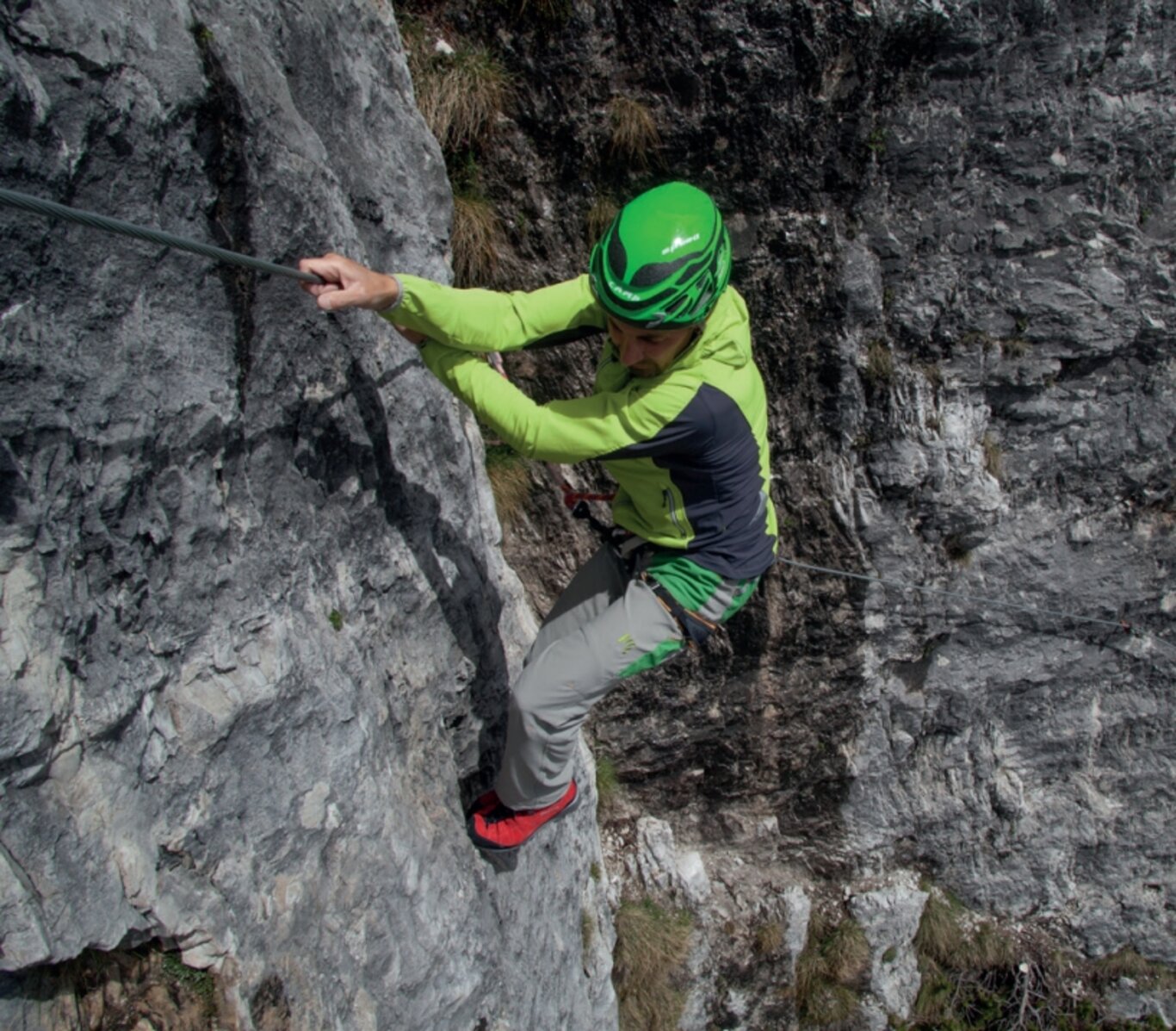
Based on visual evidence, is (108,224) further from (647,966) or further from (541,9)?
(647,966)

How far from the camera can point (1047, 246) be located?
577cm

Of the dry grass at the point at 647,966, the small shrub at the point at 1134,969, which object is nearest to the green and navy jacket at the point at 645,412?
the dry grass at the point at 647,966

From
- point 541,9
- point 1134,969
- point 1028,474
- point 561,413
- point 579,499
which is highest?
point 541,9

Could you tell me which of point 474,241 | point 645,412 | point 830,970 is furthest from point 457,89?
point 830,970

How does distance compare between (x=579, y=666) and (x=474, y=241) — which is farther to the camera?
(x=474, y=241)

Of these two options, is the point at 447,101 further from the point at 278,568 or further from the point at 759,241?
the point at 278,568

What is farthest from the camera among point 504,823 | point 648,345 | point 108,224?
point 504,823

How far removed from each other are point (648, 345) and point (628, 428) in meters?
0.36

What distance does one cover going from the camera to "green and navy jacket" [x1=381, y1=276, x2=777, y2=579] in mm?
3510

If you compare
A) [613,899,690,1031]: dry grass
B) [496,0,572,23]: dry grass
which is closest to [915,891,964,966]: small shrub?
[613,899,690,1031]: dry grass

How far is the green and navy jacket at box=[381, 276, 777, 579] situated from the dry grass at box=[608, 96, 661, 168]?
6.26ft

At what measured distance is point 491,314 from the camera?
367 cm

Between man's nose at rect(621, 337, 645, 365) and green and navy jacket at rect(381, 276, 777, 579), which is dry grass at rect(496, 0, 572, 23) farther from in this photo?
man's nose at rect(621, 337, 645, 365)

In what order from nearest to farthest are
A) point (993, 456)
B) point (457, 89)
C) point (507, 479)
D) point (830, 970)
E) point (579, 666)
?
point (579, 666) < point (457, 89) < point (507, 479) < point (993, 456) < point (830, 970)
